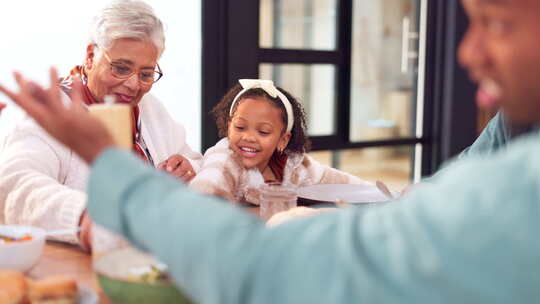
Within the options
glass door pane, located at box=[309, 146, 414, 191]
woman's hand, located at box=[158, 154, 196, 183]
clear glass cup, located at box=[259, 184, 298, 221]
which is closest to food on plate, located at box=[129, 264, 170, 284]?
clear glass cup, located at box=[259, 184, 298, 221]

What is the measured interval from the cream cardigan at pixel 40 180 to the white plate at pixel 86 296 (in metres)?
0.40

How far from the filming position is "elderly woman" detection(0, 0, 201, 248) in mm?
1419

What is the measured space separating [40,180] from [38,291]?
0.68 m

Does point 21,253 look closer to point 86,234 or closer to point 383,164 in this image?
point 86,234

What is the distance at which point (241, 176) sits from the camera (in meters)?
2.18

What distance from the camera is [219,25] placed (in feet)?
10.7

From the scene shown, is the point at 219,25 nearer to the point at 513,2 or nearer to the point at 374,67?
the point at 374,67

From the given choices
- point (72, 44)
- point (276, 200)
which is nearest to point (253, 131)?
point (276, 200)

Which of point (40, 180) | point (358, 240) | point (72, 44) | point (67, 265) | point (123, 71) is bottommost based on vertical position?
point (67, 265)

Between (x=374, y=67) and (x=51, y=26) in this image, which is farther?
(x=374, y=67)

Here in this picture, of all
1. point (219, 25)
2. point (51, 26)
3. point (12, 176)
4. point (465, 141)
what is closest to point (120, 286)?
point (12, 176)

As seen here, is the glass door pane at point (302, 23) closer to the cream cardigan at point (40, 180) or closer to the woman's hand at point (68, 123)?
the cream cardigan at point (40, 180)

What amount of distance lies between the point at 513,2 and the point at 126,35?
1.56m

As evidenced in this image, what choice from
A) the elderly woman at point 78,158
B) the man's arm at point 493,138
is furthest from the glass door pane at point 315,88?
the man's arm at point 493,138
